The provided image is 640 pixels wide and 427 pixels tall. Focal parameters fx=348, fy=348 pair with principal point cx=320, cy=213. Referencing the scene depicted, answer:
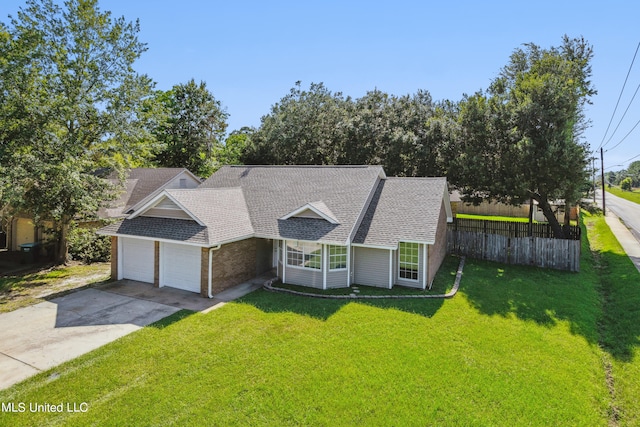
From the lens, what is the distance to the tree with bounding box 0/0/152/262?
16.7m

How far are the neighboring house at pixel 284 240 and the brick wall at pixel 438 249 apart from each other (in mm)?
108

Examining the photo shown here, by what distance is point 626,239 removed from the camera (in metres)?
27.4

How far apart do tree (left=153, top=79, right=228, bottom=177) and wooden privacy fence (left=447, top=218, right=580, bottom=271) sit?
1182 inches

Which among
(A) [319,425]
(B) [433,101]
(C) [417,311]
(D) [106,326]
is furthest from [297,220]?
(B) [433,101]

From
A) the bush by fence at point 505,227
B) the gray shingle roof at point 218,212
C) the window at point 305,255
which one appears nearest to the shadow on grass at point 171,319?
the gray shingle roof at point 218,212

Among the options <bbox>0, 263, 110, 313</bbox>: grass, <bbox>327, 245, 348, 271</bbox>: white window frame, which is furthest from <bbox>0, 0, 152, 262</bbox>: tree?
<bbox>327, 245, 348, 271</bbox>: white window frame

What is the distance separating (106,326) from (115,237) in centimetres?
656

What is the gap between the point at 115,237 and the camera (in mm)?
16984

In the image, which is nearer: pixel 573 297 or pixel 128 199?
pixel 573 297

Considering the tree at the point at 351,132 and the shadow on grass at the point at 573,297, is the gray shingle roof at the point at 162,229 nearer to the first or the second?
the shadow on grass at the point at 573,297

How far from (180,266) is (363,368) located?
9.86 meters

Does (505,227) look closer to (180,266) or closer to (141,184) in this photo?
(180,266)

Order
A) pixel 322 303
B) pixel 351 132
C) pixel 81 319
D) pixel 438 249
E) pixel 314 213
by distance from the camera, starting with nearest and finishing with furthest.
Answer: pixel 81 319, pixel 322 303, pixel 314 213, pixel 438 249, pixel 351 132

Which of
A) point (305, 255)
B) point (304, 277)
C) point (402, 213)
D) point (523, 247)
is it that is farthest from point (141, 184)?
point (523, 247)
